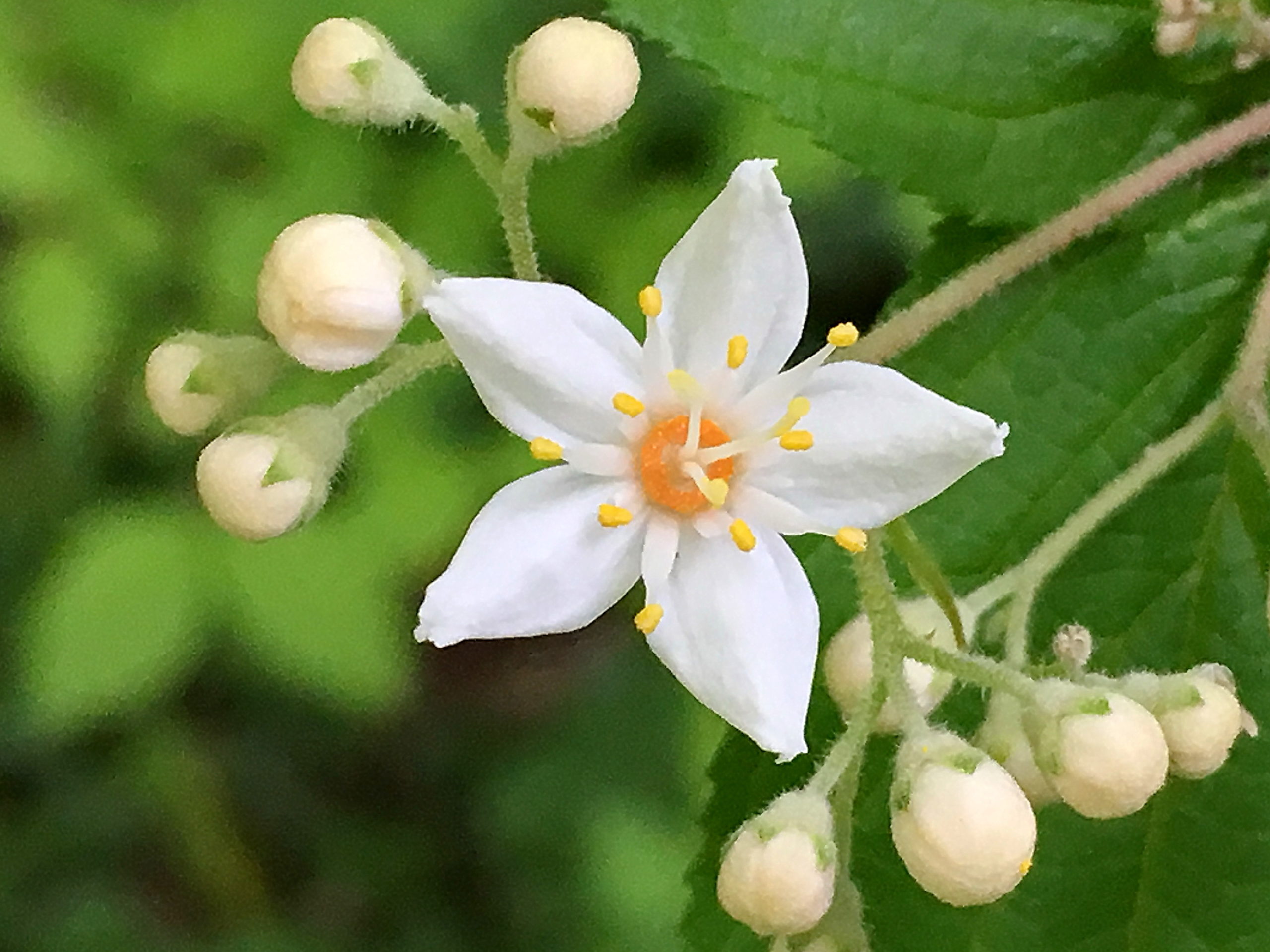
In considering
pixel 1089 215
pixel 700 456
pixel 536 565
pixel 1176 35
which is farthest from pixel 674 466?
pixel 1176 35

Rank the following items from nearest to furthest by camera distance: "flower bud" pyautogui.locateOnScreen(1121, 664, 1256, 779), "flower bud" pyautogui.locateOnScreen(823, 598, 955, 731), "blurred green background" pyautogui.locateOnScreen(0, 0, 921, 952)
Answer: "flower bud" pyautogui.locateOnScreen(1121, 664, 1256, 779) < "flower bud" pyautogui.locateOnScreen(823, 598, 955, 731) < "blurred green background" pyautogui.locateOnScreen(0, 0, 921, 952)

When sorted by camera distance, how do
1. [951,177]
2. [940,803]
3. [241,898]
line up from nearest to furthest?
[940,803] → [951,177] → [241,898]

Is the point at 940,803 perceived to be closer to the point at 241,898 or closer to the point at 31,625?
the point at 31,625

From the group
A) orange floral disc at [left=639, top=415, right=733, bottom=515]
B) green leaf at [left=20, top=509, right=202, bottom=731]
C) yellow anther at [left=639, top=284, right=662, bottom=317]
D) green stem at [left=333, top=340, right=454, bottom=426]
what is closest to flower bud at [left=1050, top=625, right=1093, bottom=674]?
orange floral disc at [left=639, top=415, right=733, bottom=515]

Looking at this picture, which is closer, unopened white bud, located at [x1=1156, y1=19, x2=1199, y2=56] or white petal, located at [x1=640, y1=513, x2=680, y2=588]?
white petal, located at [x1=640, y1=513, x2=680, y2=588]

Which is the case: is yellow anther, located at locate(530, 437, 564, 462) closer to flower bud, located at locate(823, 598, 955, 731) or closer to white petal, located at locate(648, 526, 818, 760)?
white petal, located at locate(648, 526, 818, 760)

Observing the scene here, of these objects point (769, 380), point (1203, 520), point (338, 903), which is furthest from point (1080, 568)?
point (338, 903)

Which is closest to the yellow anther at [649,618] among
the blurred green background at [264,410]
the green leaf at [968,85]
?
the green leaf at [968,85]
